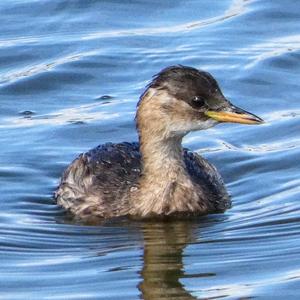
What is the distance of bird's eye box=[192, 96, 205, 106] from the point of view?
13758mm

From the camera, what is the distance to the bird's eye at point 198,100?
13.8 meters

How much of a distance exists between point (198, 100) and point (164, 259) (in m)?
1.81

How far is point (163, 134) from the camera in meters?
14.1

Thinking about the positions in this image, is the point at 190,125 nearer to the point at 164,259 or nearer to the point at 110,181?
the point at 110,181

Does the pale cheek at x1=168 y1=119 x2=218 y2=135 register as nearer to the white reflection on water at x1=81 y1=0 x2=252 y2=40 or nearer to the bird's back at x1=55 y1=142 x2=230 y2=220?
the bird's back at x1=55 y1=142 x2=230 y2=220

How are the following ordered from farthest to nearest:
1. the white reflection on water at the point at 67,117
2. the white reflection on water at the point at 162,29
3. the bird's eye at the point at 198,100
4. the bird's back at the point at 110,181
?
the white reflection on water at the point at 162,29, the white reflection on water at the point at 67,117, the bird's back at the point at 110,181, the bird's eye at the point at 198,100

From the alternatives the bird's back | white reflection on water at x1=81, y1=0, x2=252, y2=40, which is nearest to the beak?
the bird's back

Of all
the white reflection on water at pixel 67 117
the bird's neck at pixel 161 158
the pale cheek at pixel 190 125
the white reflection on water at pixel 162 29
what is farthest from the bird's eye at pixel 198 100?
the white reflection on water at pixel 162 29

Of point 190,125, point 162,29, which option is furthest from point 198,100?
point 162,29

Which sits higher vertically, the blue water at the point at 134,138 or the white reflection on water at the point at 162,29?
the white reflection on water at the point at 162,29

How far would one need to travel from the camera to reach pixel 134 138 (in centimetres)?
1638

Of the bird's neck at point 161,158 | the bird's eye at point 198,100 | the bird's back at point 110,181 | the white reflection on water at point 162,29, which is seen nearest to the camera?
the bird's eye at point 198,100

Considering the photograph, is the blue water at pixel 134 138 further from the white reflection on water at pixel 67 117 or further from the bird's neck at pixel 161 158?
the bird's neck at pixel 161 158

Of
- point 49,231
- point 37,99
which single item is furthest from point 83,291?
point 37,99
